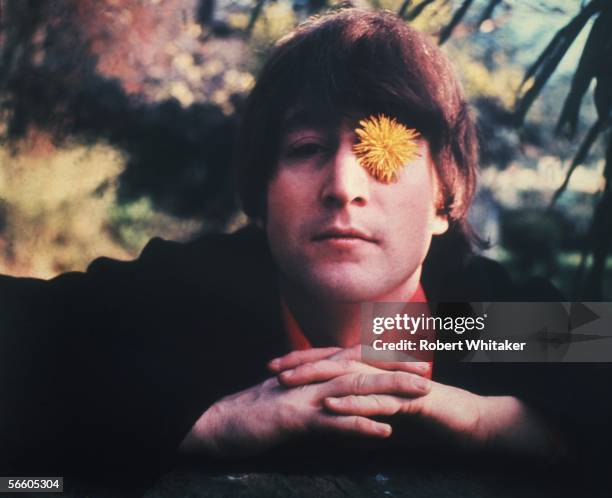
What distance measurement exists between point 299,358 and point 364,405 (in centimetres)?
41

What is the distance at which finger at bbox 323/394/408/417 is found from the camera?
3.69 metres

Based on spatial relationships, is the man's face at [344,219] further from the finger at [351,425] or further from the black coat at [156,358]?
the finger at [351,425]

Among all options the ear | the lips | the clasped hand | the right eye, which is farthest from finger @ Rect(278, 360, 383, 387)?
the right eye

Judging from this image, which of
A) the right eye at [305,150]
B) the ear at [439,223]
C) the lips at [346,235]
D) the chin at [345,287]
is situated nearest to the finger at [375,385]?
the chin at [345,287]

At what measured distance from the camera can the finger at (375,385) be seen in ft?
12.2

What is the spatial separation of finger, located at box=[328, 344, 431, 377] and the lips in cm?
56

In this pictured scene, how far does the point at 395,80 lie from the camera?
379 centimetres

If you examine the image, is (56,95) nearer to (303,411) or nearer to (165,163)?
(165,163)

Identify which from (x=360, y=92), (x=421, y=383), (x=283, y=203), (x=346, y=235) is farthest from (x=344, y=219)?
(x=421, y=383)

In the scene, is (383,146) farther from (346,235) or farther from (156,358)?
(156,358)

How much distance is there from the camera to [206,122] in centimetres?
399

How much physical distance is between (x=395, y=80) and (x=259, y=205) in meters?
0.96

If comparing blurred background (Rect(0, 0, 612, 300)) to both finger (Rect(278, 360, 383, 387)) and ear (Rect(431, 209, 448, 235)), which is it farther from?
finger (Rect(278, 360, 383, 387))

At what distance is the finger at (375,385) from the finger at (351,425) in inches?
4.6
